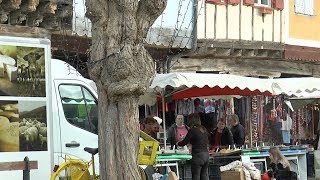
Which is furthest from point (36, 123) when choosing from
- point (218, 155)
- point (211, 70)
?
point (211, 70)

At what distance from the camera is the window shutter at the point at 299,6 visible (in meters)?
22.9

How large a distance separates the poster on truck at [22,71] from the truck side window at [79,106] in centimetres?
123

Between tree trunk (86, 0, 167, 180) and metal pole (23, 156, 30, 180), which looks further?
metal pole (23, 156, 30, 180)

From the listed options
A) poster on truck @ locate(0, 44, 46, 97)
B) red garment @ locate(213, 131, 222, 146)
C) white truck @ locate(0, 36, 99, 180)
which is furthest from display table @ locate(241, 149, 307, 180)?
poster on truck @ locate(0, 44, 46, 97)

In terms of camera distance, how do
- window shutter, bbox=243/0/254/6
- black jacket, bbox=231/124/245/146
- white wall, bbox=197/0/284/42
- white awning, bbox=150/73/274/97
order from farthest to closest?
window shutter, bbox=243/0/254/6
white wall, bbox=197/0/284/42
black jacket, bbox=231/124/245/146
white awning, bbox=150/73/274/97

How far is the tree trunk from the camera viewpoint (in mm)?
6715

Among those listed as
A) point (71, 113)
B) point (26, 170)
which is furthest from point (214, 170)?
point (26, 170)

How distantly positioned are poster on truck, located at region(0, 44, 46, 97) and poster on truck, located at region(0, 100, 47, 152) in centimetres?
15

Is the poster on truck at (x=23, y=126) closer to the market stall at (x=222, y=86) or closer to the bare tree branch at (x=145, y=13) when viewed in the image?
the bare tree branch at (x=145, y=13)

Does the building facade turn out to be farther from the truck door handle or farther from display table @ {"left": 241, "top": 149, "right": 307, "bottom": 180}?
the truck door handle

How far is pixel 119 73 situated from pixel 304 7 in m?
17.4

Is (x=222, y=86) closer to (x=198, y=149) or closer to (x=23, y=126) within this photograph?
(x=198, y=149)

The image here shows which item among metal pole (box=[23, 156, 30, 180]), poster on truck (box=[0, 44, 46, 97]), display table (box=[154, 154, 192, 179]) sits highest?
poster on truck (box=[0, 44, 46, 97])

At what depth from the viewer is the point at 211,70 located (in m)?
20.4
